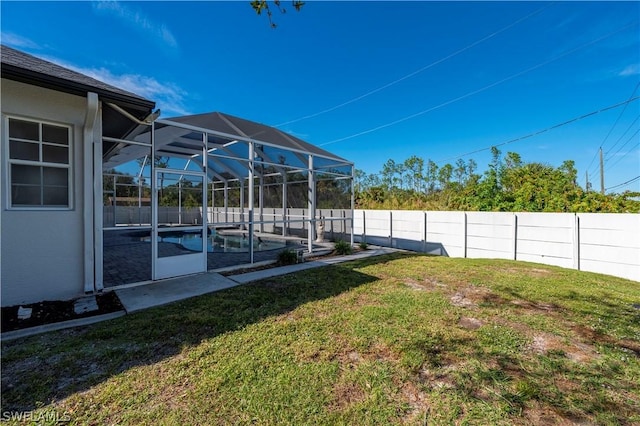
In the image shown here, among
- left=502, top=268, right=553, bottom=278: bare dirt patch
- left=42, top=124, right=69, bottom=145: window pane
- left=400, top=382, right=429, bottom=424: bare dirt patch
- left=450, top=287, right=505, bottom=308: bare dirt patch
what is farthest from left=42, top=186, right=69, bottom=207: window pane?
left=502, top=268, right=553, bottom=278: bare dirt patch

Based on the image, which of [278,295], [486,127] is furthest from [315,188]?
[486,127]

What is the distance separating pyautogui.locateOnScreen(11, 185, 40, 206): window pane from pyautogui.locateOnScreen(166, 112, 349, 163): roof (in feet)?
9.23

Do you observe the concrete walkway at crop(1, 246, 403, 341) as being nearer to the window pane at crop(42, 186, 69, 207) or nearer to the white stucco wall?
the white stucco wall

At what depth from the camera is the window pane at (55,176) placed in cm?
419

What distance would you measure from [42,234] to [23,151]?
1.27 meters

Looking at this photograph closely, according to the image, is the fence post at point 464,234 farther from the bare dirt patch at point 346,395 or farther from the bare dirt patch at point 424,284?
the bare dirt patch at point 346,395

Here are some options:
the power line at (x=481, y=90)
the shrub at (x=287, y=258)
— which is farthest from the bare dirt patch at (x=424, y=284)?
the power line at (x=481, y=90)

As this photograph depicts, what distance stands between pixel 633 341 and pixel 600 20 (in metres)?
11.6

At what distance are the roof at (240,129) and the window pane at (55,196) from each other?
8.50 feet

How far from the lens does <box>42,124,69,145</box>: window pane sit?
414cm

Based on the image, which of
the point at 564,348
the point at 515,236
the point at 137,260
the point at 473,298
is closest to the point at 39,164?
the point at 137,260

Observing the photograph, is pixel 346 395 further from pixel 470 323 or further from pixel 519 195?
pixel 519 195

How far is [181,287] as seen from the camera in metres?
4.93

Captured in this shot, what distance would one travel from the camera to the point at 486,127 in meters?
18.0
